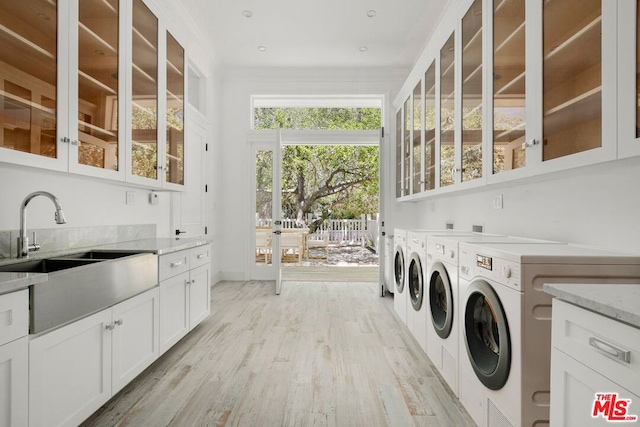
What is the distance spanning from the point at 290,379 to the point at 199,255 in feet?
4.44

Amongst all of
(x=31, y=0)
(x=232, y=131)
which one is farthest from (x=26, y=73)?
(x=232, y=131)

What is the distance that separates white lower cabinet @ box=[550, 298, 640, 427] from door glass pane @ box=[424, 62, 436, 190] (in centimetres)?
226

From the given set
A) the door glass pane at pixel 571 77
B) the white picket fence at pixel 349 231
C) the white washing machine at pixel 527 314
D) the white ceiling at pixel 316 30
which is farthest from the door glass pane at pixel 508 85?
the white picket fence at pixel 349 231

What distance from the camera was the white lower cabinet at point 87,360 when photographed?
4.33ft

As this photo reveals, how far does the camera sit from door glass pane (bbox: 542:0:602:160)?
1254mm

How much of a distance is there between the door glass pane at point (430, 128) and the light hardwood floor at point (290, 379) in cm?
146

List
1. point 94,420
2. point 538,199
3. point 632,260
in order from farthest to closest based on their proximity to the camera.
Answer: point 538,199
point 94,420
point 632,260

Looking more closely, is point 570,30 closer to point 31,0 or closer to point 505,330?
point 505,330

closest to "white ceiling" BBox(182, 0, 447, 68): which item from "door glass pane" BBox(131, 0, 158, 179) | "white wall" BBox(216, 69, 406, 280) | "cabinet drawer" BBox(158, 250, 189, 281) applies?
"white wall" BBox(216, 69, 406, 280)

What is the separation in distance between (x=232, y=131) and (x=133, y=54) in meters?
2.88

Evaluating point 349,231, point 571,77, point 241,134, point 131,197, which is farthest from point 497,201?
point 349,231

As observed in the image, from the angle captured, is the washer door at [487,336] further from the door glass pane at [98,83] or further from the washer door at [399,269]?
the door glass pane at [98,83]

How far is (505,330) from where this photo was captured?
1335 millimetres

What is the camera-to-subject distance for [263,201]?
529 cm
